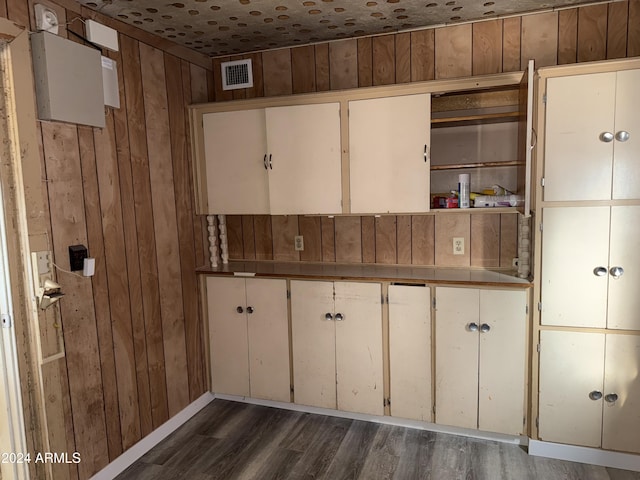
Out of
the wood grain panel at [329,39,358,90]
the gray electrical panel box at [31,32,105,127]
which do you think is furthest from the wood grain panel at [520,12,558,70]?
the gray electrical panel box at [31,32,105,127]

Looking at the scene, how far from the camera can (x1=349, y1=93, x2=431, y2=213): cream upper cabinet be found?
8.45 feet

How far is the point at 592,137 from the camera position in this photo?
7.21ft

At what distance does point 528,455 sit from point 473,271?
105 cm

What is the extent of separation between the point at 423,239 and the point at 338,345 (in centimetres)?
87

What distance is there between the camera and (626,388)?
2.26 m

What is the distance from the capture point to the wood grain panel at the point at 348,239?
303 cm

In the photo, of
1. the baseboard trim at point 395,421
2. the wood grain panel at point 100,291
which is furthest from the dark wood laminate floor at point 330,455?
the wood grain panel at point 100,291

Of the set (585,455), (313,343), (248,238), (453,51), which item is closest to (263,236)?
(248,238)

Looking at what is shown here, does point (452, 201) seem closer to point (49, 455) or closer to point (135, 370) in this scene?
point (135, 370)

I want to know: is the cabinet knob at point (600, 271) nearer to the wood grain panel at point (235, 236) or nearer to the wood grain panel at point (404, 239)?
the wood grain panel at point (404, 239)

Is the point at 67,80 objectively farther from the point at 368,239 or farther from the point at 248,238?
the point at 368,239

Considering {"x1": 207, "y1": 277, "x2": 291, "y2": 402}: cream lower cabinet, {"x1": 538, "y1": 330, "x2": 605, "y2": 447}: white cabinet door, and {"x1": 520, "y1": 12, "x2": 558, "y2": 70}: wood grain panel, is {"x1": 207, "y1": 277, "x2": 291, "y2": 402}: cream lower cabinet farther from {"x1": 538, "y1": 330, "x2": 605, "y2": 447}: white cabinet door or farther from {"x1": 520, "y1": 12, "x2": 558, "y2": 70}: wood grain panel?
{"x1": 520, "y1": 12, "x2": 558, "y2": 70}: wood grain panel

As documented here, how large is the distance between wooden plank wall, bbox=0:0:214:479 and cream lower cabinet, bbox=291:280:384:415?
757 millimetres

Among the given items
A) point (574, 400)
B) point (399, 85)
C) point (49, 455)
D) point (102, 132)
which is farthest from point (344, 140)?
point (49, 455)
